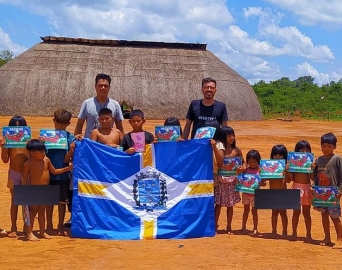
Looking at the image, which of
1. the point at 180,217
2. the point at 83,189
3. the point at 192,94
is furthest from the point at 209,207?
the point at 192,94

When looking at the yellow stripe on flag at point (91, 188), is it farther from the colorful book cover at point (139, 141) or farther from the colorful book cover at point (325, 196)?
the colorful book cover at point (325, 196)

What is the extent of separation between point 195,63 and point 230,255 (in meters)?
27.3

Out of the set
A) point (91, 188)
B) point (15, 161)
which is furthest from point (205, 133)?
point (15, 161)

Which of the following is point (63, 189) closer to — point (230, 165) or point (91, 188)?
point (91, 188)

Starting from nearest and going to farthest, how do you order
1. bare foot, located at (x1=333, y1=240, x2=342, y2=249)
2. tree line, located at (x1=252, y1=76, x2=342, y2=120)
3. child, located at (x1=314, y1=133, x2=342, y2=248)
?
bare foot, located at (x1=333, y1=240, x2=342, y2=249) < child, located at (x1=314, y1=133, x2=342, y2=248) < tree line, located at (x1=252, y1=76, x2=342, y2=120)

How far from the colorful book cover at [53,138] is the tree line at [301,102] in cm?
3446

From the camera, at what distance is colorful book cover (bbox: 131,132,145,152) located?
239 inches

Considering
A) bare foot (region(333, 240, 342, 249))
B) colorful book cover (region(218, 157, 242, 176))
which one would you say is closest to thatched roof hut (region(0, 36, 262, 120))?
colorful book cover (region(218, 157, 242, 176))

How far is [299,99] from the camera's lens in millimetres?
45250

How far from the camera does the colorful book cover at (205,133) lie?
20.1ft

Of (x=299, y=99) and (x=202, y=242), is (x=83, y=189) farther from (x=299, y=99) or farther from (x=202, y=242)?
(x=299, y=99)

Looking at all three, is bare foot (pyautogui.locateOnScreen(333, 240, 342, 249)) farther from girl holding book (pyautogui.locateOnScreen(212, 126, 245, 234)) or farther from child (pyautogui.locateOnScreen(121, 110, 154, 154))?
child (pyautogui.locateOnScreen(121, 110, 154, 154))

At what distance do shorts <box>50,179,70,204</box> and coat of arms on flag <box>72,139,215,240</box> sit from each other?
0.87ft

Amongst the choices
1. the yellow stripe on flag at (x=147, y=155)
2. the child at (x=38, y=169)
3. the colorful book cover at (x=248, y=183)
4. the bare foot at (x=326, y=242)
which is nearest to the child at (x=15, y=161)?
the child at (x=38, y=169)
